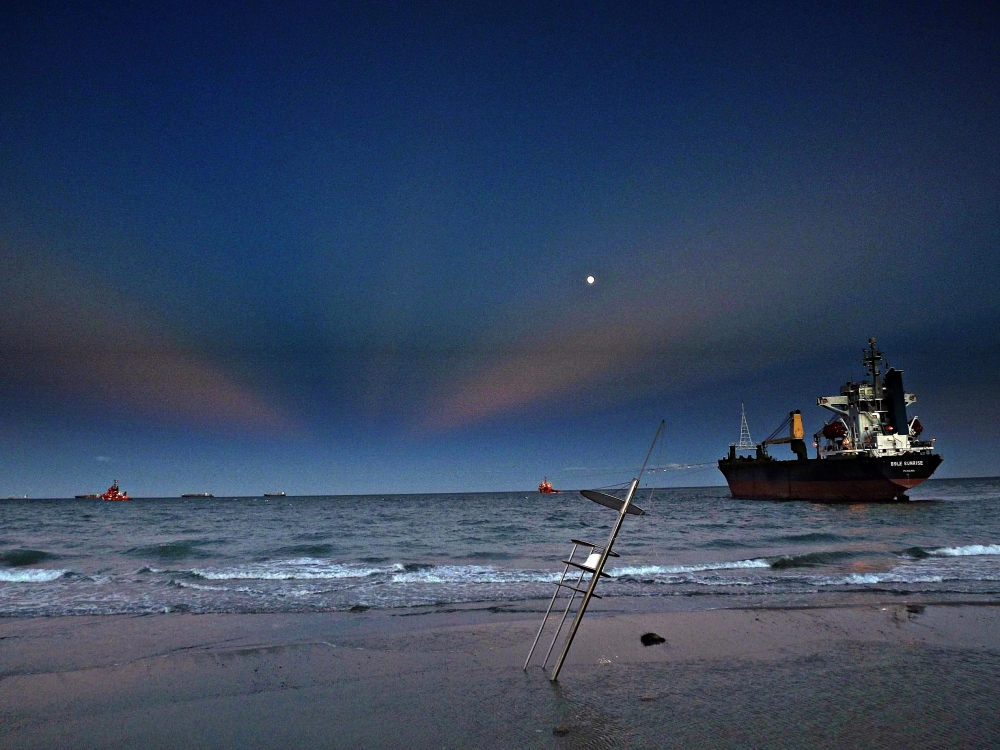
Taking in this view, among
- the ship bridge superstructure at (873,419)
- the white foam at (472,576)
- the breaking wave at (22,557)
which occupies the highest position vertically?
the ship bridge superstructure at (873,419)

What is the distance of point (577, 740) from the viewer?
16.0 ft

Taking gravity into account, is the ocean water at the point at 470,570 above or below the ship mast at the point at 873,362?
below

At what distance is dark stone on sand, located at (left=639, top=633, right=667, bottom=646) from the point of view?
824cm

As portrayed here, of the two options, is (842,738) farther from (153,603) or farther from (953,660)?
(153,603)

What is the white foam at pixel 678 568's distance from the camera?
649 inches

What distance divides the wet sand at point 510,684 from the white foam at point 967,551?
1273 centimetres

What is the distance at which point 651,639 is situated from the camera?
8.45m

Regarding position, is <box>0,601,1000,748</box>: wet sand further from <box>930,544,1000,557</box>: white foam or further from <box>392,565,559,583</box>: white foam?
<box>930,544,1000,557</box>: white foam

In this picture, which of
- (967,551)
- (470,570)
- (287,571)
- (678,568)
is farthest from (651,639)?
(967,551)

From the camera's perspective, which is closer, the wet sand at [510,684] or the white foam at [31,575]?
the wet sand at [510,684]

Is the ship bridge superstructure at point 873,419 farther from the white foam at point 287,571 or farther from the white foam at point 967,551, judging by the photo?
the white foam at point 287,571

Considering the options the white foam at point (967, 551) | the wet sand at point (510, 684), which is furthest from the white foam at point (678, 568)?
the white foam at point (967, 551)

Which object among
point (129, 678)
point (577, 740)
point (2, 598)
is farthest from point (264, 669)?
point (2, 598)

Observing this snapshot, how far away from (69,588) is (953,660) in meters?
19.8
